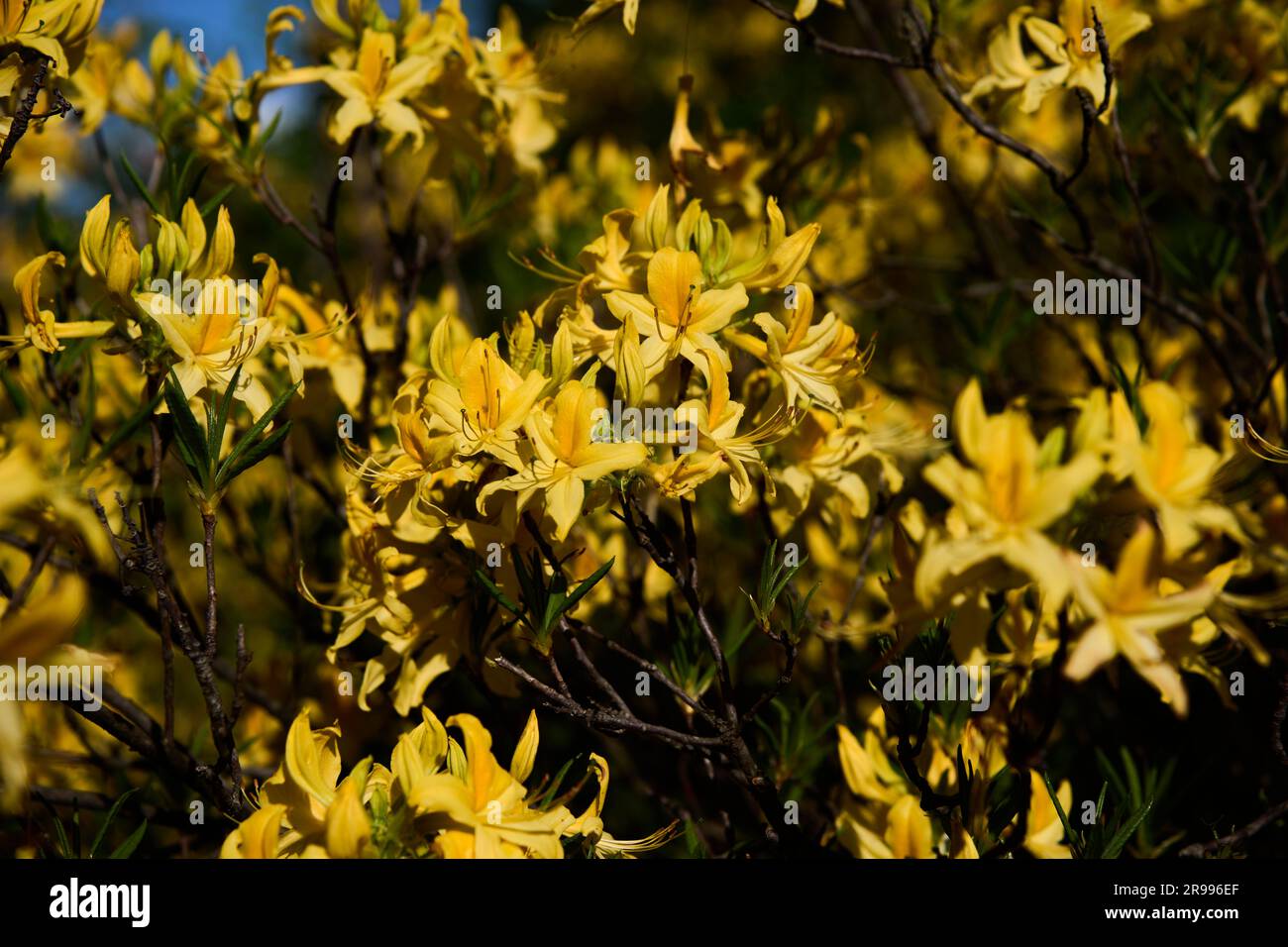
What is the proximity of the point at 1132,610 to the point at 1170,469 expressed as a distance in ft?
0.66

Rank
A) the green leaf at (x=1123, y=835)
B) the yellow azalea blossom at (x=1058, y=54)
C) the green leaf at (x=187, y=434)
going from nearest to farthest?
1. the green leaf at (x=187, y=434)
2. the green leaf at (x=1123, y=835)
3. the yellow azalea blossom at (x=1058, y=54)

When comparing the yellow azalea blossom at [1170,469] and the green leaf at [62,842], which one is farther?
the green leaf at [62,842]

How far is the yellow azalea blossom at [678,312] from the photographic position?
1.57m

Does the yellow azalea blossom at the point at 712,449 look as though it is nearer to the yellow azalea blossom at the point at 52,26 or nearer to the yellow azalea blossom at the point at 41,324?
the yellow azalea blossom at the point at 41,324

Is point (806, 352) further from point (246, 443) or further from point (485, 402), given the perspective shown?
point (246, 443)

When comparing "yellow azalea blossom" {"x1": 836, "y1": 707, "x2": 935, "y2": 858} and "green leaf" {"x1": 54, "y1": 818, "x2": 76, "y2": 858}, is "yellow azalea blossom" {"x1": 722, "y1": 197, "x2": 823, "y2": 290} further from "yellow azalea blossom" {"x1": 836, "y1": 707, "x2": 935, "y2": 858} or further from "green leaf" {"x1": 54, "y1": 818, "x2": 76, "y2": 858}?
"green leaf" {"x1": 54, "y1": 818, "x2": 76, "y2": 858}

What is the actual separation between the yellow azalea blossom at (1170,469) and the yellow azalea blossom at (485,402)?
85 centimetres

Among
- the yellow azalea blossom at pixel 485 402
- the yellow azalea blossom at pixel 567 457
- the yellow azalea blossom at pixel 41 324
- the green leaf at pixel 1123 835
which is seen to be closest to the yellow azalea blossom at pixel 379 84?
the yellow azalea blossom at pixel 41 324

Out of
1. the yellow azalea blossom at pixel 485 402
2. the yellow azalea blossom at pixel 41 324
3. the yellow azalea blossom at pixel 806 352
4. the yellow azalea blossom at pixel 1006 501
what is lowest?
the yellow azalea blossom at pixel 1006 501

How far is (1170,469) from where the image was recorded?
1.28 m

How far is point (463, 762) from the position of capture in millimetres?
1469

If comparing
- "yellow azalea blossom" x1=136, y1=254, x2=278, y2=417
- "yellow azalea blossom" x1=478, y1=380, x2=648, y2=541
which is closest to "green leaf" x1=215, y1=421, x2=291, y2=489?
"yellow azalea blossom" x1=136, y1=254, x2=278, y2=417

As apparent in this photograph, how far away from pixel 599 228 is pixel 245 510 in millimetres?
1359

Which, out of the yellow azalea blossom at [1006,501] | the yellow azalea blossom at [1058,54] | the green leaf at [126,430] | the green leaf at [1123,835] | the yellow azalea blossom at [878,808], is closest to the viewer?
the yellow azalea blossom at [1006,501]
